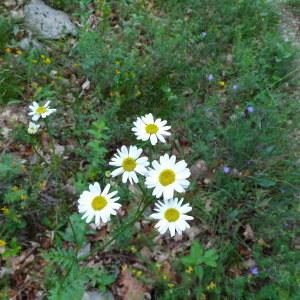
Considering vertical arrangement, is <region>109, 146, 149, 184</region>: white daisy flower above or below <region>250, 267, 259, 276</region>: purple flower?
above

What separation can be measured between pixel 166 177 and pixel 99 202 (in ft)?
1.43

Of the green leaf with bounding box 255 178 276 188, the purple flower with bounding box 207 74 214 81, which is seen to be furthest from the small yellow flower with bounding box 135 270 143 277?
the purple flower with bounding box 207 74 214 81

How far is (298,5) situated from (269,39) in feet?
4.77

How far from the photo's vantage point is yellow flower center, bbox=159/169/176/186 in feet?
6.63

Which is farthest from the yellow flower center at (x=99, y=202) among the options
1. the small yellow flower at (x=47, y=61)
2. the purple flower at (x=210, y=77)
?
the small yellow flower at (x=47, y=61)

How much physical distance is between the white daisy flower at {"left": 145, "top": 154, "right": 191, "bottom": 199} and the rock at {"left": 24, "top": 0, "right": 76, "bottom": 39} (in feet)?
9.93

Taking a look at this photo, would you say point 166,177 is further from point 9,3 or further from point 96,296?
point 9,3

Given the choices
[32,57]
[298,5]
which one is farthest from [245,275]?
[298,5]

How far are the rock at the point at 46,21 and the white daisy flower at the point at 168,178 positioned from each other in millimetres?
3027

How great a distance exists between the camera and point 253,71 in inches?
157

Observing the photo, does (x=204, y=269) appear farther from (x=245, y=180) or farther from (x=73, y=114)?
(x=73, y=114)

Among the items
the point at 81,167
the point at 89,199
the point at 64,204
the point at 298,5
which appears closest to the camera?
the point at 89,199

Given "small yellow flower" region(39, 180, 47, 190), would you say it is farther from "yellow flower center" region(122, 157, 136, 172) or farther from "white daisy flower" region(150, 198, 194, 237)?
"white daisy flower" region(150, 198, 194, 237)

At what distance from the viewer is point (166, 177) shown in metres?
2.03
